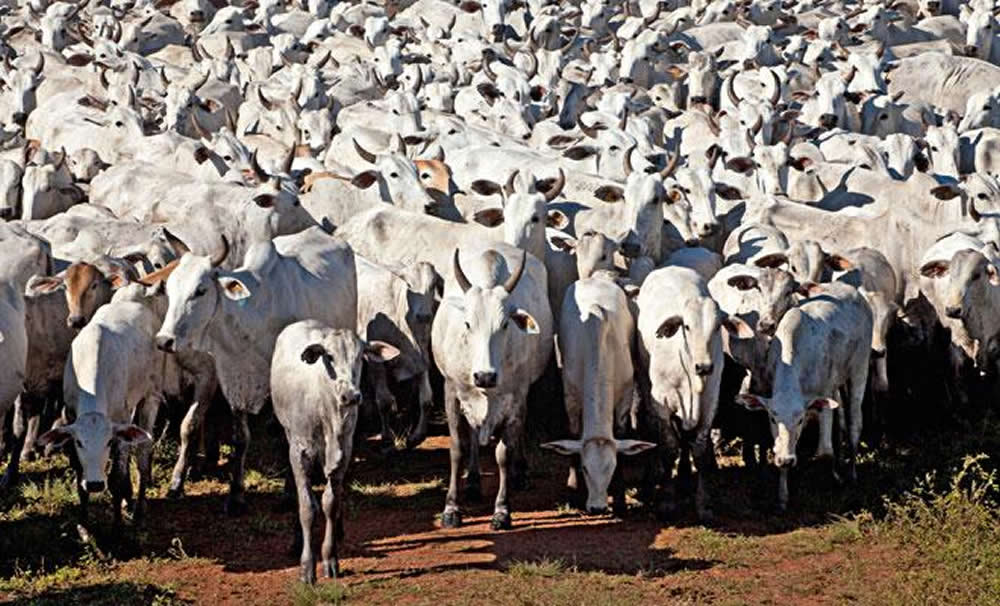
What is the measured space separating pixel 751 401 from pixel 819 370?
2.46ft

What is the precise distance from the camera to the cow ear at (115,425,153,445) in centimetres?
1087

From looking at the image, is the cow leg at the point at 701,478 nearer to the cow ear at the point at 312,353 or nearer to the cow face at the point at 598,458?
the cow face at the point at 598,458

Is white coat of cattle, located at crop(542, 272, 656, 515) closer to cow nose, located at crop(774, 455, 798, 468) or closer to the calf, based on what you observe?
cow nose, located at crop(774, 455, 798, 468)

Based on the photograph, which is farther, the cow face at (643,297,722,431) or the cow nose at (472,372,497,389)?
the cow face at (643,297,722,431)

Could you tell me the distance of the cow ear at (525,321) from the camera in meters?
11.6

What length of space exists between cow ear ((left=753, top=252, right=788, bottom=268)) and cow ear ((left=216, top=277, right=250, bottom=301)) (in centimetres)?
475

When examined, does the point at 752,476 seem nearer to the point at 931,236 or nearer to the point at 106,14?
the point at 931,236

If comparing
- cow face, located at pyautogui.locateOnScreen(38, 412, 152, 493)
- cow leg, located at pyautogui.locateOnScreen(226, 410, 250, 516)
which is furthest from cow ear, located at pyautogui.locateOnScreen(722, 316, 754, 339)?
cow face, located at pyautogui.locateOnScreen(38, 412, 152, 493)

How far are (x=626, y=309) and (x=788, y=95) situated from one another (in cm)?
1252

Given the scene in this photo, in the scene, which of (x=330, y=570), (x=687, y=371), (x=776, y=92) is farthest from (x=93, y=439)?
(x=776, y=92)

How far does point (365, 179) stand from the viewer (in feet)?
54.1

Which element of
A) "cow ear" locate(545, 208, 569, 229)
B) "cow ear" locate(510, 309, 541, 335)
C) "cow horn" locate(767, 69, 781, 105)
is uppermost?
"cow horn" locate(767, 69, 781, 105)

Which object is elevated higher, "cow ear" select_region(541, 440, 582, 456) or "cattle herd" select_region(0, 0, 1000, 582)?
"cattle herd" select_region(0, 0, 1000, 582)

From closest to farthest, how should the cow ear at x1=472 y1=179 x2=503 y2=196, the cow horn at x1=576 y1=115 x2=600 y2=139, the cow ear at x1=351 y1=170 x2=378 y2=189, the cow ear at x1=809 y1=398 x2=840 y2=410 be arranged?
the cow ear at x1=809 y1=398 x2=840 y2=410 < the cow ear at x1=472 y1=179 x2=503 y2=196 < the cow ear at x1=351 y1=170 x2=378 y2=189 < the cow horn at x1=576 y1=115 x2=600 y2=139
